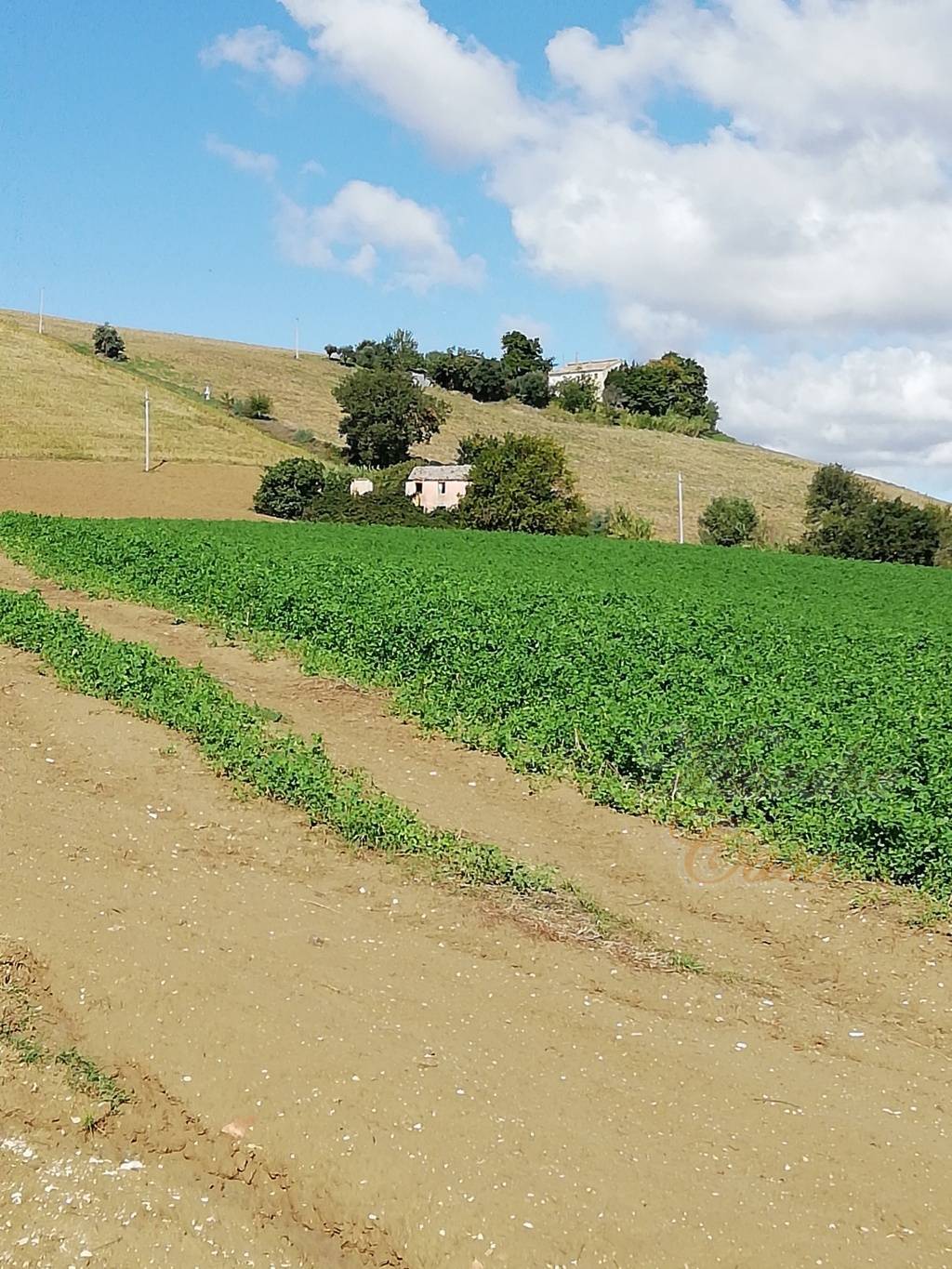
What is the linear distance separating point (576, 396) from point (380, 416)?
4562cm

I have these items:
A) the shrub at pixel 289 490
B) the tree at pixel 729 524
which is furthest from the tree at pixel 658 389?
the shrub at pixel 289 490

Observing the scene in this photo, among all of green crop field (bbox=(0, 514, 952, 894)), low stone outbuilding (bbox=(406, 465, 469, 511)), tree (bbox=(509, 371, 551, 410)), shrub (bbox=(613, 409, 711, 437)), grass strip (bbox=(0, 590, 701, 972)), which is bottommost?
grass strip (bbox=(0, 590, 701, 972))

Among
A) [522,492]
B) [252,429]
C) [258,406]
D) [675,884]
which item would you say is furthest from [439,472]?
[675,884]

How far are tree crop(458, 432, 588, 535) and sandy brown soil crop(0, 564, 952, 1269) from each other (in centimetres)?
4500

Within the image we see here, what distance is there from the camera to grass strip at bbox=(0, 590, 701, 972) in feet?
24.2

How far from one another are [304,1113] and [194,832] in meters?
3.92

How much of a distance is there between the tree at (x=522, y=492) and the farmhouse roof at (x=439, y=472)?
5.28 metres

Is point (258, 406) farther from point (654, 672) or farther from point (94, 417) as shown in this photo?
point (654, 672)

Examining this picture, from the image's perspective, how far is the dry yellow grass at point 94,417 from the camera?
60.2 meters

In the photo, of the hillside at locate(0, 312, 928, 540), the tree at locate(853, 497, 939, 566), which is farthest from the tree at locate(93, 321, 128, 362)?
the tree at locate(853, 497, 939, 566)

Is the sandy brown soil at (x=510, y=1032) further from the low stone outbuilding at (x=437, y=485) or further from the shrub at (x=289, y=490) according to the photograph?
the low stone outbuilding at (x=437, y=485)

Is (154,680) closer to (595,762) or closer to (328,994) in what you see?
(595,762)

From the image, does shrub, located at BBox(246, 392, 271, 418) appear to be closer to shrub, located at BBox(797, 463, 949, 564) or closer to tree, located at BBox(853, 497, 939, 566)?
shrub, located at BBox(797, 463, 949, 564)

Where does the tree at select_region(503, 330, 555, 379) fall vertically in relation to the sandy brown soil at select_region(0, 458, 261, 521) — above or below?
above
